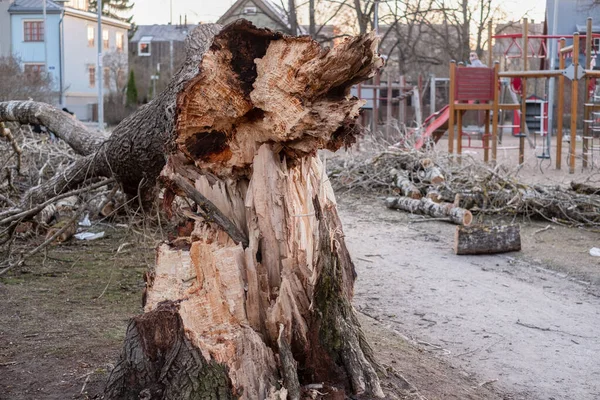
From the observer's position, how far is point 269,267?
3814 mm

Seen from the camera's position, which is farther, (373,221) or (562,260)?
(373,221)

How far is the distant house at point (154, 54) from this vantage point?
4878cm

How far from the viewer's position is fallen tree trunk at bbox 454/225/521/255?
8398 millimetres

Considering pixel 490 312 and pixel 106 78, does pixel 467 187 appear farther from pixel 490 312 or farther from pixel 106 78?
pixel 106 78

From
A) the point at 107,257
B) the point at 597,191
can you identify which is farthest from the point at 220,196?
the point at 597,191

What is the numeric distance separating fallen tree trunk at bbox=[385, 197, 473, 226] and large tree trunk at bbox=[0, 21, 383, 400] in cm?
625

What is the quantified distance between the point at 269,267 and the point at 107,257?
440 centimetres

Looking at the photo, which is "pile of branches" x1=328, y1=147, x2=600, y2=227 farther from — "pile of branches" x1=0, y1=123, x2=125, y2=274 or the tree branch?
the tree branch

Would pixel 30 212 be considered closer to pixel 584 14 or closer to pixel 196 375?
pixel 196 375

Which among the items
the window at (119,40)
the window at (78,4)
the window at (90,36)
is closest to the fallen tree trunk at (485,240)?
the window at (90,36)

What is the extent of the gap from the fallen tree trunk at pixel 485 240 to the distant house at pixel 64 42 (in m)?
41.1

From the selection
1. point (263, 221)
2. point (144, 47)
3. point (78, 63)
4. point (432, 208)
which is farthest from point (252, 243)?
point (144, 47)

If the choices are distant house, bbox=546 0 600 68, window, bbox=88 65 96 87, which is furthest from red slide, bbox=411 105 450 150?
window, bbox=88 65 96 87

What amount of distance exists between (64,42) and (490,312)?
1891 inches
